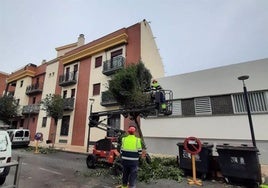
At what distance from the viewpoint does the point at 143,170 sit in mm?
7973

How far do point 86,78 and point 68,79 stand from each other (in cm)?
289

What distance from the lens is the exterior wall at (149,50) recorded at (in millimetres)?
17369

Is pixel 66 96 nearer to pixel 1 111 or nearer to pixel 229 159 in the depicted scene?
pixel 1 111

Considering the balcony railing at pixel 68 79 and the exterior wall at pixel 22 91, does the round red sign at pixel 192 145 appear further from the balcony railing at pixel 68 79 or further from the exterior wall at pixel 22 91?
the exterior wall at pixel 22 91

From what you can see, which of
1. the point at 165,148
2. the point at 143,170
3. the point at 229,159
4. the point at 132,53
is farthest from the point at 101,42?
the point at 229,159

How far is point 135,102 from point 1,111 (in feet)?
72.9

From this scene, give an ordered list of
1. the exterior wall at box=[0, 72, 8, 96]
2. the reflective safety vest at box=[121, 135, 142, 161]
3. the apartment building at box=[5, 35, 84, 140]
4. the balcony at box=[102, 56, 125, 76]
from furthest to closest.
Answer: the exterior wall at box=[0, 72, 8, 96], the apartment building at box=[5, 35, 84, 140], the balcony at box=[102, 56, 125, 76], the reflective safety vest at box=[121, 135, 142, 161]

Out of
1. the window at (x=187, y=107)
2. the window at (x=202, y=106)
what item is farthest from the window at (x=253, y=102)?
the window at (x=187, y=107)

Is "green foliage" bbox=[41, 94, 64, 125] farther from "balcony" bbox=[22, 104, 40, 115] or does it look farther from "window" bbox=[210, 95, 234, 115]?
"window" bbox=[210, 95, 234, 115]

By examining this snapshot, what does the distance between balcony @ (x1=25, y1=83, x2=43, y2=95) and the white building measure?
732 inches

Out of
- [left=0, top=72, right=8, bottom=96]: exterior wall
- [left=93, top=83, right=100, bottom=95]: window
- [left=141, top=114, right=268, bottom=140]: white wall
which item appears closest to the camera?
[left=141, top=114, right=268, bottom=140]: white wall

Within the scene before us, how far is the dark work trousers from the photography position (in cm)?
510

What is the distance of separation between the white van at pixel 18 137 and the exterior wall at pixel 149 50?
14760mm

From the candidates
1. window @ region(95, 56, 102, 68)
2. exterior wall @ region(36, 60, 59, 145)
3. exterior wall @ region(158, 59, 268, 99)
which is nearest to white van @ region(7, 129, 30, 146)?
exterior wall @ region(36, 60, 59, 145)
